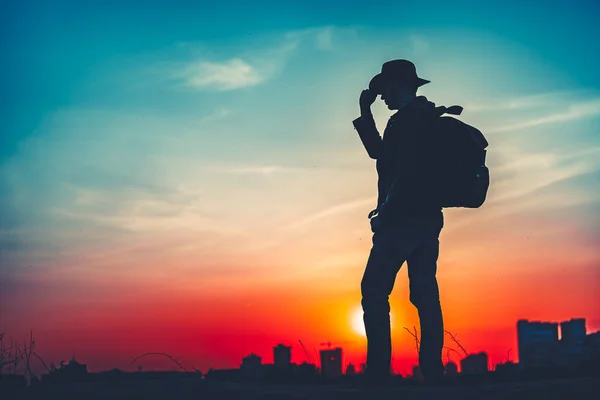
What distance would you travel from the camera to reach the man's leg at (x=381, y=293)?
7934 millimetres

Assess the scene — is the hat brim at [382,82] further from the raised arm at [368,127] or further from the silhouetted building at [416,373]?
the silhouetted building at [416,373]

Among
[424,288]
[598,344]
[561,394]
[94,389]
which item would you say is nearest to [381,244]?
[424,288]

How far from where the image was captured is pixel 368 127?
330 inches

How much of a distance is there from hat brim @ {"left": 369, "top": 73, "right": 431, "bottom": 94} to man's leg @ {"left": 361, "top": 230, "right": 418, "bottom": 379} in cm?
141

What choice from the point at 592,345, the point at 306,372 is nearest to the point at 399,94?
the point at 306,372

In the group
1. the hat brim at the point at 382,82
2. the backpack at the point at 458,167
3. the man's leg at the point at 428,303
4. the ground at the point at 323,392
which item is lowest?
the ground at the point at 323,392

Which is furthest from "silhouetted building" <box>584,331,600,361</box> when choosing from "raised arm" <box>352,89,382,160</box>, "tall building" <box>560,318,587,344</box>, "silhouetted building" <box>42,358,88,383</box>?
"silhouetted building" <box>42,358,88,383</box>

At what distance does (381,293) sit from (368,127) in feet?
5.31

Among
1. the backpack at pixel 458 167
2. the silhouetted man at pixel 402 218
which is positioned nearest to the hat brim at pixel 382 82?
the silhouetted man at pixel 402 218

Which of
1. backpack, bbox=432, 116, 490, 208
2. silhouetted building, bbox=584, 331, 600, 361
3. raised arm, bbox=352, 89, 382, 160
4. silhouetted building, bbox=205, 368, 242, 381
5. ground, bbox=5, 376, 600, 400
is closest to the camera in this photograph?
ground, bbox=5, 376, 600, 400

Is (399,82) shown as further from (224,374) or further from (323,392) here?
(224,374)

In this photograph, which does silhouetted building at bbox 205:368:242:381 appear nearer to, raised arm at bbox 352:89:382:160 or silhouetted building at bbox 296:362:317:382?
silhouetted building at bbox 296:362:317:382

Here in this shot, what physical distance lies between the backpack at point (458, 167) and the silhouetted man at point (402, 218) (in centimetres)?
10

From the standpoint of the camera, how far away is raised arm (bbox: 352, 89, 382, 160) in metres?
8.36
